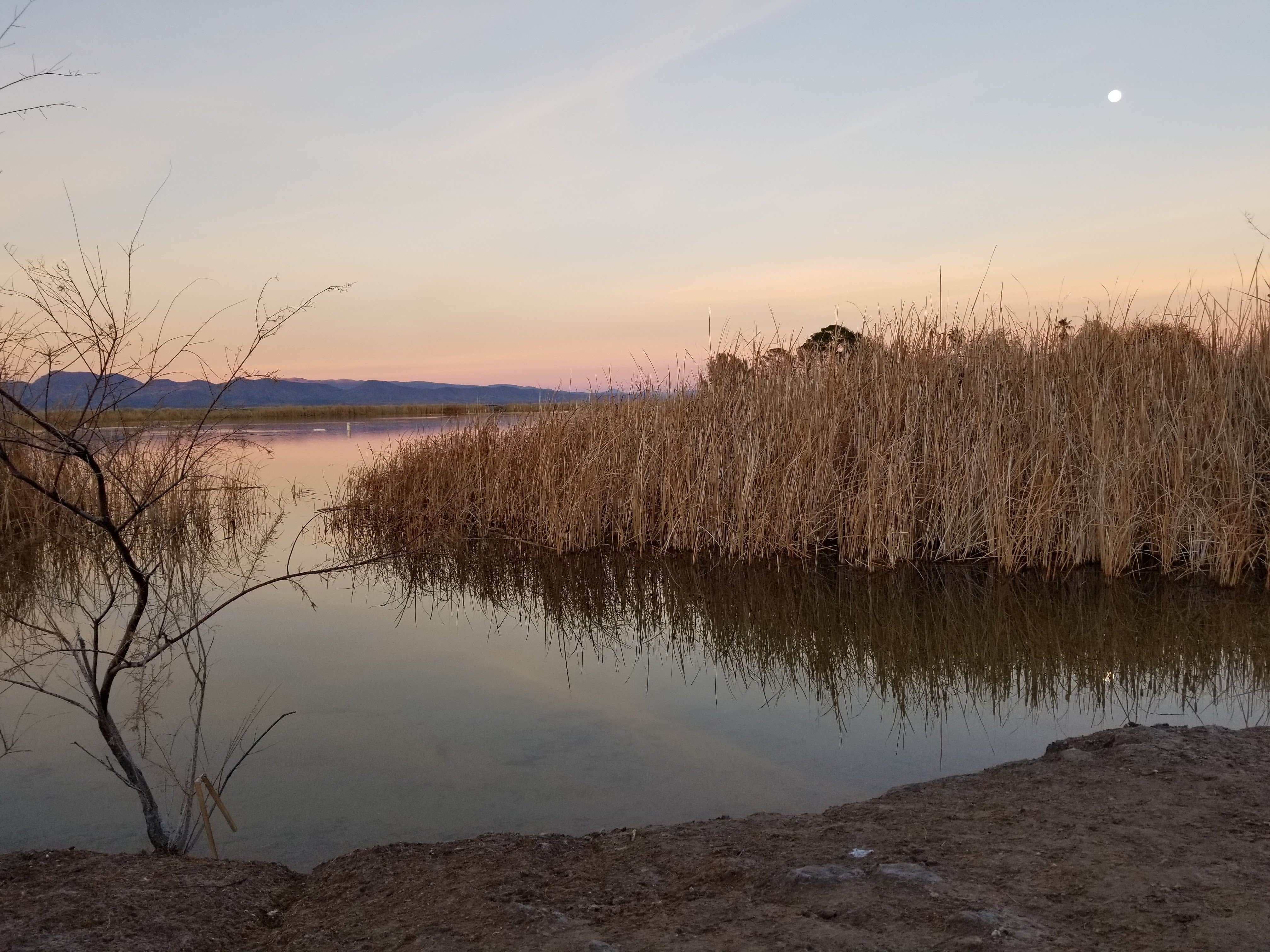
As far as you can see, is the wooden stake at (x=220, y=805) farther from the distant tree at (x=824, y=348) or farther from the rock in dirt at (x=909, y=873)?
the distant tree at (x=824, y=348)

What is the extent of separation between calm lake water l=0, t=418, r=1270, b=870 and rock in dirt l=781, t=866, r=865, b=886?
913mm

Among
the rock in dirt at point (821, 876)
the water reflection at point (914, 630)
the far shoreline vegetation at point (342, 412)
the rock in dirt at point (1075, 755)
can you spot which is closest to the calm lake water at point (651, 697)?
the water reflection at point (914, 630)

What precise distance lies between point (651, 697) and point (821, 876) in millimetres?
2359

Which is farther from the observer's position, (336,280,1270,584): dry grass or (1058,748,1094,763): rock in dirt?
(336,280,1270,584): dry grass

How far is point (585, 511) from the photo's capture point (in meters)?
8.20

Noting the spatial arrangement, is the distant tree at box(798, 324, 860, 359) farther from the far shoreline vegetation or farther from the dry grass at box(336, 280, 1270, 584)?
the far shoreline vegetation

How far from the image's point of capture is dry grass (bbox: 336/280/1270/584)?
20.6 ft

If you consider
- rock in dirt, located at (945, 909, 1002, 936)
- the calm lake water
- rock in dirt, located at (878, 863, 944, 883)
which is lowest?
the calm lake water

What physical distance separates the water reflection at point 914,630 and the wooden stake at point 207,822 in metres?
2.48

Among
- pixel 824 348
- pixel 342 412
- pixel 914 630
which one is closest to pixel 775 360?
pixel 824 348

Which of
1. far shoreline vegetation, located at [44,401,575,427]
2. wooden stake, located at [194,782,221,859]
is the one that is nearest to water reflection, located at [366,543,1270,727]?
wooden stake, located at [194,782,221,859]

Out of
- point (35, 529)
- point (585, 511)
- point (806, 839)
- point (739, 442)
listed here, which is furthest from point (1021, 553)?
point (35, 529)

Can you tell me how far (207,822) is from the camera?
285 centimetres

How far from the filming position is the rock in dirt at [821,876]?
2059 millimetres
